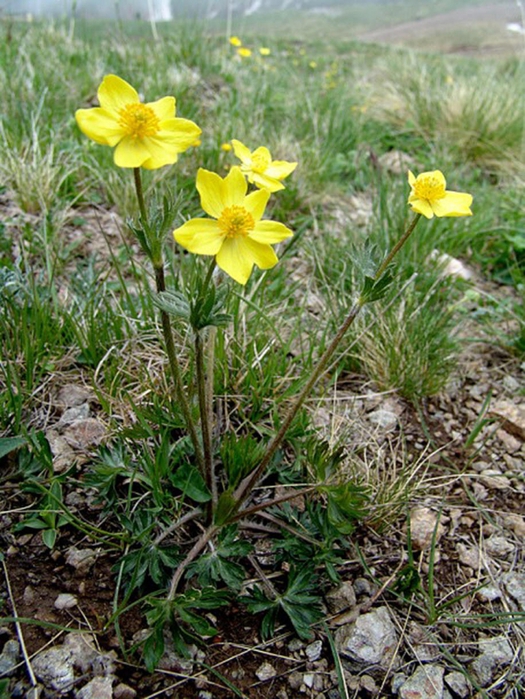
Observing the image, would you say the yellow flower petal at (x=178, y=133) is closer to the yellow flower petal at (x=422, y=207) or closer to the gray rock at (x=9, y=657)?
the yellow flower petal at (x=422, y=207)

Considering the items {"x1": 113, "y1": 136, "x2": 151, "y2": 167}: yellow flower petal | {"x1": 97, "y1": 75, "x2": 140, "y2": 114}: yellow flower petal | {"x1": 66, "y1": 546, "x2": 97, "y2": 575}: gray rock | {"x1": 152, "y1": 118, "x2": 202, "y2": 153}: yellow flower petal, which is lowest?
{"x1": 66, "y1": 546, "x2": 97, "y2": 575}: gray rock

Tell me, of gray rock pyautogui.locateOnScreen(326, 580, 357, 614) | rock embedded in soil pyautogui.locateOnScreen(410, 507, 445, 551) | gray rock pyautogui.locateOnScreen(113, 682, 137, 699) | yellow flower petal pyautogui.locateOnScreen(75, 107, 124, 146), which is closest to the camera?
yellow flower petal pyautogui.locateOnScreen(75, 107, 124, 146)

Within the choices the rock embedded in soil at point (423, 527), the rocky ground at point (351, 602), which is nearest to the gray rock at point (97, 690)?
the rocky ground at point (351, 602)

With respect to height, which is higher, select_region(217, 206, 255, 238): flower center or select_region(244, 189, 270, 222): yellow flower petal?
select_region(244, 189, 270, 222): yellow flower petal

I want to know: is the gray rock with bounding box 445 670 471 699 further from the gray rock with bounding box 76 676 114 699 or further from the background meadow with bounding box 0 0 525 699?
the gray rock with bounding box 76 676 114 699

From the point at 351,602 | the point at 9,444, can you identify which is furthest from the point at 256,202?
the point at 351,602

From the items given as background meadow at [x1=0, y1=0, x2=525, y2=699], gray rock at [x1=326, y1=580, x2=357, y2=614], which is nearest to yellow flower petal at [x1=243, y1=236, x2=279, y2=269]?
background meadow at [x1=0, y1=0, x2=525, y2=699]
